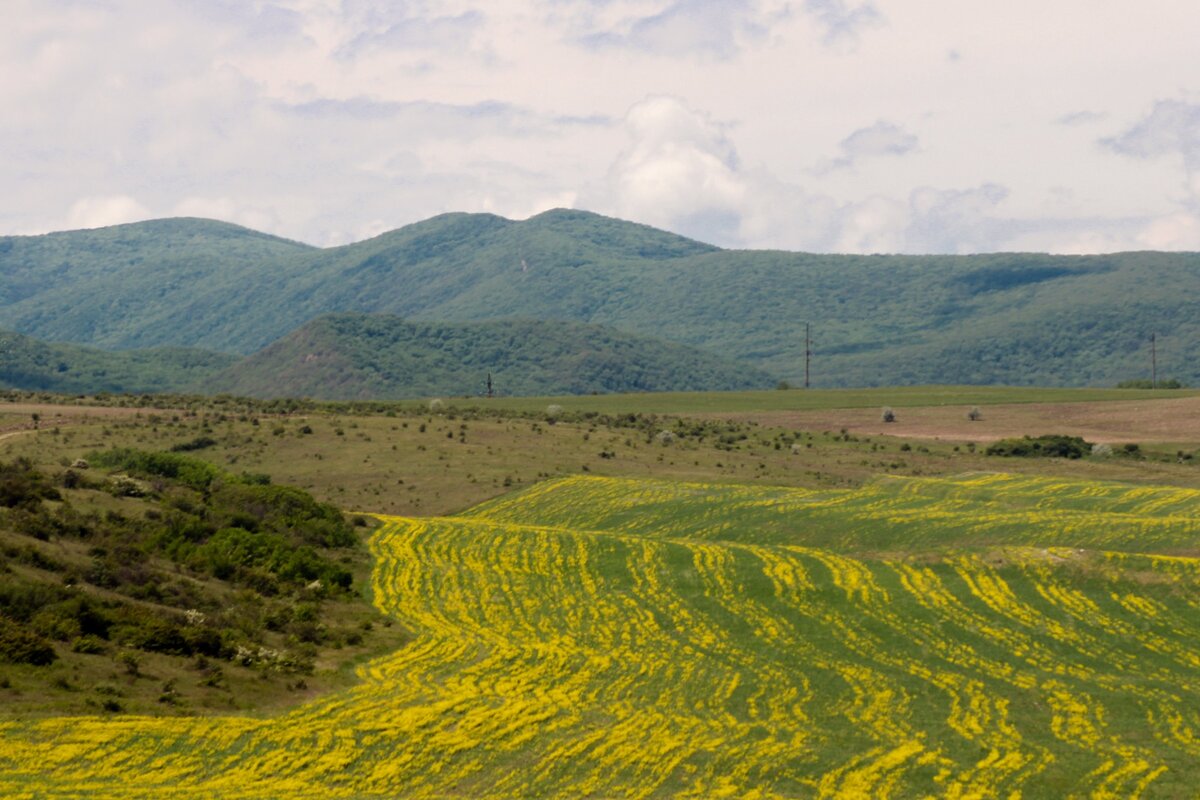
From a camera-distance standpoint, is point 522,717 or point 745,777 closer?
point 745,777

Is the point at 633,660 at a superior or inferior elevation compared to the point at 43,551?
inferior

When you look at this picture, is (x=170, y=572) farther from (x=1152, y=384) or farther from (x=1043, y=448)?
(x=1152, y=384)

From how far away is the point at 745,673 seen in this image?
113 feet

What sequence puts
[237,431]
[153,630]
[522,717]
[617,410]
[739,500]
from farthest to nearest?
1. [617,410]
2. [237,431]
3. [739,500]
4. [153,630]
5. [522,717]

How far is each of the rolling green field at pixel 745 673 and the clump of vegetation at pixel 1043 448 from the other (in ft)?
109

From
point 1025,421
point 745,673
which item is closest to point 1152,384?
point 1025,421

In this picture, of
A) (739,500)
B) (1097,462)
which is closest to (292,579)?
(739,500)

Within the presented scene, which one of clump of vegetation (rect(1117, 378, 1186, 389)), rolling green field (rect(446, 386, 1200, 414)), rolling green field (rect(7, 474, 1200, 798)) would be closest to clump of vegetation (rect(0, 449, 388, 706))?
rolling green field (rect(7, 474, 1200, 798))

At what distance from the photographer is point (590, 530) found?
58.0 meters

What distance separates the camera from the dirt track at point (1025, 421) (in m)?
106

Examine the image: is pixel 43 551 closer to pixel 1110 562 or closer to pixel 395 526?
pixel 395 526

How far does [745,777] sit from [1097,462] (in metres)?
67.9

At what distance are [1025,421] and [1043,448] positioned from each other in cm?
2422

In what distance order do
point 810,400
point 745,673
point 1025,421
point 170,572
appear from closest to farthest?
point 745,673, point 170,572, point 1025,421, point 810,400
